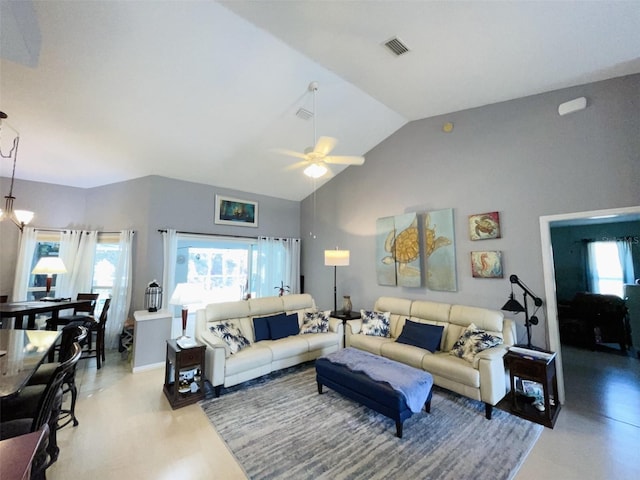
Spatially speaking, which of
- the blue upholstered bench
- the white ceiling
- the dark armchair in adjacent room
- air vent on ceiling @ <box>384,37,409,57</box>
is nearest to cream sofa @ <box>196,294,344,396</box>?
the blue upholstered bench

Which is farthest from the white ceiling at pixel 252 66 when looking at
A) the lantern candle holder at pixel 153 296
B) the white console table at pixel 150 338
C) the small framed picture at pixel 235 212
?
the white console table at pixel 150 338

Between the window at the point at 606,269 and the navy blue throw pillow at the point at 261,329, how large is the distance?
5.93 meters

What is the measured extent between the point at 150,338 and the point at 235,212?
2.72 meters

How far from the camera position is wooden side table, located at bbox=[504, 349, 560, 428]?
264cm

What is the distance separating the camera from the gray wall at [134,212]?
4.44 meters

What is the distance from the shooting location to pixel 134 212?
466 centimetres

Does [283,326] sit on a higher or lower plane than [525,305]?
lower

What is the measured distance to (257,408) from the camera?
2902 mm

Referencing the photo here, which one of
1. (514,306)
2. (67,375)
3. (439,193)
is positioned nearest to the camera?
(67,375)

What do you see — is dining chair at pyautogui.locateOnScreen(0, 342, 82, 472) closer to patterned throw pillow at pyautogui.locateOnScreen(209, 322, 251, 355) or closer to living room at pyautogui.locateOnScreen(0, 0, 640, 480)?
living room at pyautogui.locateOnScreen(0, 0, 640, 480)

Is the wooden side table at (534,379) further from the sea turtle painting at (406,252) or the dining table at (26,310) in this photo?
the dining table at (26,310)

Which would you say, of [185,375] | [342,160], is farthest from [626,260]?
[185,375]

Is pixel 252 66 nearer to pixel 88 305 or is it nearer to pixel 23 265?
pixel 88 305

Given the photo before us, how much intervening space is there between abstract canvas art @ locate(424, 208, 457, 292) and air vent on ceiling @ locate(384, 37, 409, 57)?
231 centimetres
